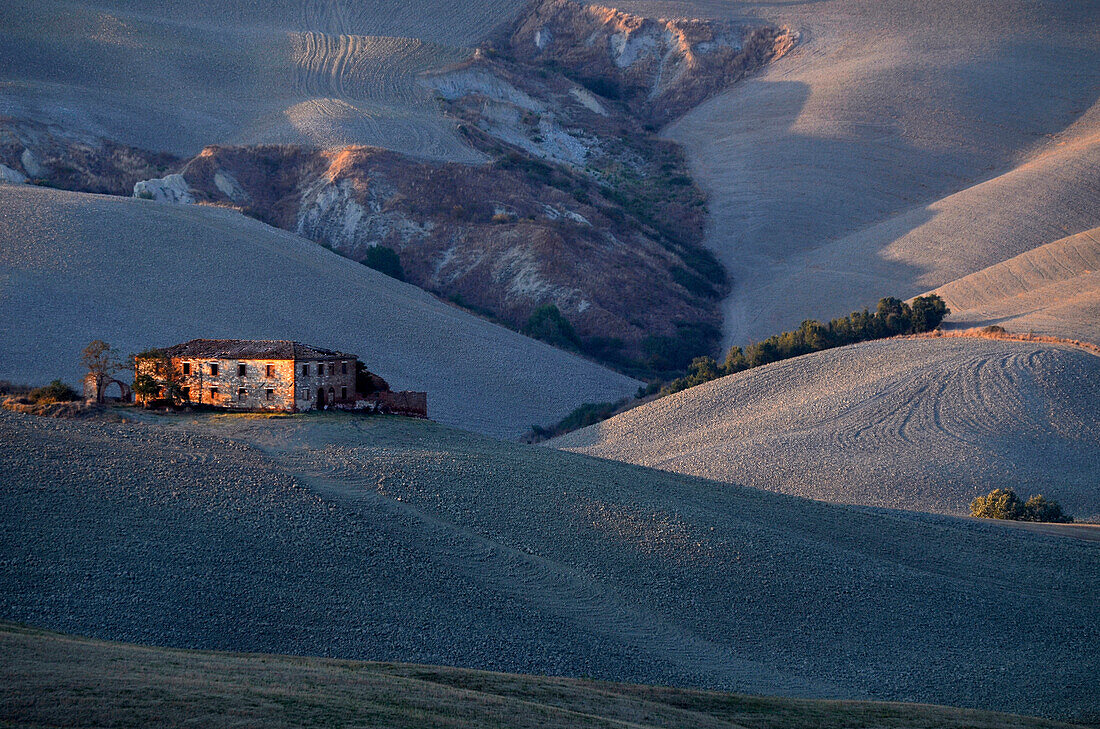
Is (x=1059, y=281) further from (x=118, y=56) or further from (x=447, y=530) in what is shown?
(x=118, y=56)

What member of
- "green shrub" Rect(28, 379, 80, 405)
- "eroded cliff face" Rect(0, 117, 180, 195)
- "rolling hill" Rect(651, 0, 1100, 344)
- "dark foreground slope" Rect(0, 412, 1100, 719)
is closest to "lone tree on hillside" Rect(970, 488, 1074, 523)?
"dark foreground slope" Rect(0, 412, 1100, 719)

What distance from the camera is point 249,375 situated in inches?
1117

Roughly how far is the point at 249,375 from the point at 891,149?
7906cm

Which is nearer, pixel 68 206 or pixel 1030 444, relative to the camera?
pixel 1030 444

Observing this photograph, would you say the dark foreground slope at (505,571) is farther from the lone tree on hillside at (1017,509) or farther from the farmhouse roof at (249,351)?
the lone tree on hillside at (1017,509)

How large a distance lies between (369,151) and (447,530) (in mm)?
62975

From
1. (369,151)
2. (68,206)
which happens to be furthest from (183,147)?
(68,206)

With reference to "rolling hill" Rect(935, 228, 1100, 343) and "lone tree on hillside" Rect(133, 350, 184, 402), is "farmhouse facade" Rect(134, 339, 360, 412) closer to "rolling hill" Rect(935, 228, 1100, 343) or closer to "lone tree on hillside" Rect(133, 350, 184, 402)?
"lone tree on hillside" Rect(133, 350, 184, 402)

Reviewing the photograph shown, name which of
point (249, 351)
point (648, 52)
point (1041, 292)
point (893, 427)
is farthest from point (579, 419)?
point (648, 52)

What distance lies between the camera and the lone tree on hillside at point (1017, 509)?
3138cm

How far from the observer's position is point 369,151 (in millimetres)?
80000

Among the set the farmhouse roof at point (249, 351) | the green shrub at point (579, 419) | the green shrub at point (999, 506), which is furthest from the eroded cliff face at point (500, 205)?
the farmhouse roof at point (249, 351)

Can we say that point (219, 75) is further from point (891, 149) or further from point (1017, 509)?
point (1017, 509)

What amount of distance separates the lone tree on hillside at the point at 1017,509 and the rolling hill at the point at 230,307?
22.1 meters
